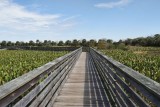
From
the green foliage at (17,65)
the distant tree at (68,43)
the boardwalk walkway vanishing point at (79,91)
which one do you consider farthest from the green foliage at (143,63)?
the distant tree at (68,43)

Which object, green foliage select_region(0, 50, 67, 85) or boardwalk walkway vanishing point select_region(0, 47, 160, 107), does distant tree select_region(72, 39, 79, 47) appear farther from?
boardwalk walkway vanishing point select_region(0, 47, 160, 107)

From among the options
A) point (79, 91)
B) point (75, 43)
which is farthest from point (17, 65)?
point (75, 43)

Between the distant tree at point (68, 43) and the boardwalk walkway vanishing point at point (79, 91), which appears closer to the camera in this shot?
the boardwalk walkway vanishing point at point (79, 91)

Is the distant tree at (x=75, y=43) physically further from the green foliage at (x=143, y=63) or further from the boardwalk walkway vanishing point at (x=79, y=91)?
the boardwalk walkway vanishing point at (x=79, y=91)

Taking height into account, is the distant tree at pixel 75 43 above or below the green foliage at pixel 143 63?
above

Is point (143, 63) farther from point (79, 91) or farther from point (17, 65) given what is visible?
point (79, 91)

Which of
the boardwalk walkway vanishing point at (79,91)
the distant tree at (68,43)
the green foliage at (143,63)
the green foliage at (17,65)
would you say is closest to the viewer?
the boardwalk walkway vanishing point at (79,91)

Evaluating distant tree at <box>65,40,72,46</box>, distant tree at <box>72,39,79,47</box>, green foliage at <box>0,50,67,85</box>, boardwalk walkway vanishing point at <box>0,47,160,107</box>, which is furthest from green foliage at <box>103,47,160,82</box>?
distant tree at <box>65,40,72,46</box>

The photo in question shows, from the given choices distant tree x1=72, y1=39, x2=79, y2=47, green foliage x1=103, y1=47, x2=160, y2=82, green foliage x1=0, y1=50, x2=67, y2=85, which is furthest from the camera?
distant tree x1=72, y1=39, x2=79, y2=47

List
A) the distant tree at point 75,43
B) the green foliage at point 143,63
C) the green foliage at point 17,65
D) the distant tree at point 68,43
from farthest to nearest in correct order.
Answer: the distant tree at point 68,43
the distant tree at point 75,43
the green foliage at point 143,63
the green foliage at point 17,65

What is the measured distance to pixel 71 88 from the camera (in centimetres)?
1120

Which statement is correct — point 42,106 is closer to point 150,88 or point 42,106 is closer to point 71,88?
point 150,88

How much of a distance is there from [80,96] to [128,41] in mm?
154968

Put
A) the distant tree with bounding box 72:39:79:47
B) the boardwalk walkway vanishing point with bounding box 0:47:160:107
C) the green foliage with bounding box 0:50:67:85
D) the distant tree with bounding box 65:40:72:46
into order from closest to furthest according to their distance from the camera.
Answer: the boardwalk walkway vanishing point with bounding box 0:47:160:107 → the green foliage with bounding box 0:50:67:85 → the distant tree with bounding box 72:39:79:47 → the distant tree with bounding box 65:40:72:46
